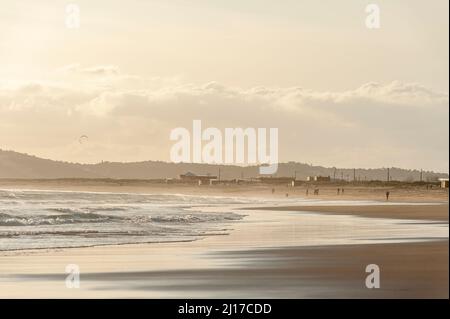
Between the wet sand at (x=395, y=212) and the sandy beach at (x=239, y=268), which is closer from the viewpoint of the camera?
the sandy beach at (x=239, y=268)

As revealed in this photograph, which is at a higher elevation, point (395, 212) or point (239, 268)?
point (395, 212)

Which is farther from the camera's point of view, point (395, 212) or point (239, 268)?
point (395, 212)

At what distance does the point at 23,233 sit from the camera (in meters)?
31.6

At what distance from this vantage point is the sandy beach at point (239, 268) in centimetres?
1664

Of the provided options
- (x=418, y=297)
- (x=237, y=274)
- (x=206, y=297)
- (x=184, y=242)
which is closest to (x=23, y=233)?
(x=184, y=242)

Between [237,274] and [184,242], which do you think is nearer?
[237,274]

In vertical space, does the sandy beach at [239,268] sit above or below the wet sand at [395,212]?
below

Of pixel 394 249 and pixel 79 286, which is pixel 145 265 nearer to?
Result: pixel 79 286

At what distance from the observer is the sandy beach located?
54.6ft

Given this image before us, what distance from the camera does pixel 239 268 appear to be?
20.3 metres

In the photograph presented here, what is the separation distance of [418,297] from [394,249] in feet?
31.6

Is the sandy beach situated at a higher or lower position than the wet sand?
lower

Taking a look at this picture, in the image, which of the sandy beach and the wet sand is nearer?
the sandy beach
